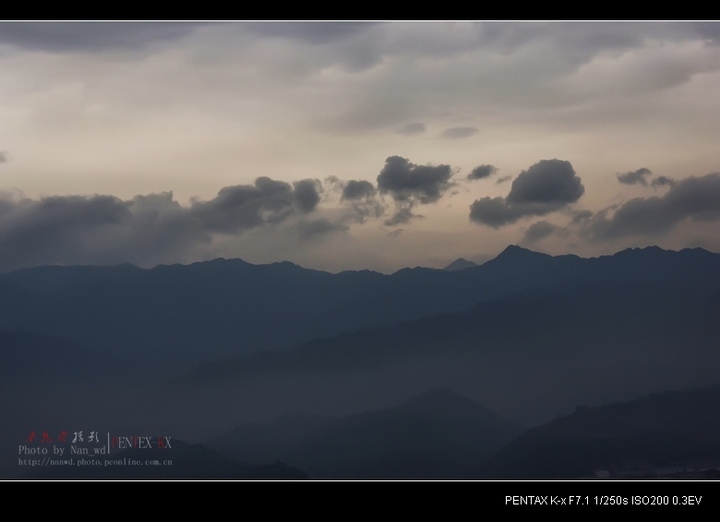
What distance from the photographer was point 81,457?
13758 millimetres

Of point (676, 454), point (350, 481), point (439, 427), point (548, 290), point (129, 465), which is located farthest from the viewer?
point (548, 290)

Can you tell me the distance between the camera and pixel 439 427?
672 inches

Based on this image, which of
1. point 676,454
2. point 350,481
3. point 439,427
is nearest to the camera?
point 350,481

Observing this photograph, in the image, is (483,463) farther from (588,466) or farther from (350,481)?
(350,481)

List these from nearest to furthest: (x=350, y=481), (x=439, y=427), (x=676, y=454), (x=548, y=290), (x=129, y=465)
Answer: (x=350, y=481) < (x=129, y=465) < (x=676, y=454) < (x=439, y=427) < (x=548, y=290)

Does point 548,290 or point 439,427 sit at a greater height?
point 548,290

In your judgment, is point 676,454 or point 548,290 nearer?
point 676,454

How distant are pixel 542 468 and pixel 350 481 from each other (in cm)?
614
